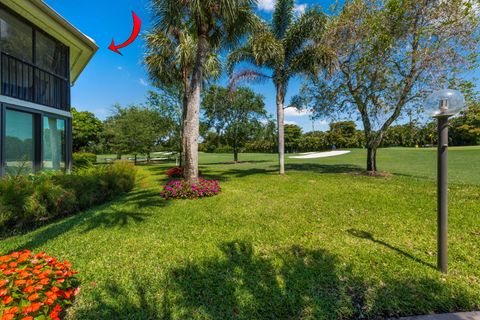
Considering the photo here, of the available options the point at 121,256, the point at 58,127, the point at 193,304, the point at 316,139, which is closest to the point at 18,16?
the point at 58,127

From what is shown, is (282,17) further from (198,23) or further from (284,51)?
(198,23)

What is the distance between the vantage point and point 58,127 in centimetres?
885

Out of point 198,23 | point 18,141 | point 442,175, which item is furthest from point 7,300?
point 18,141

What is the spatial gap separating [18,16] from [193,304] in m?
10.2

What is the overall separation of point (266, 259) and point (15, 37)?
10239 mm

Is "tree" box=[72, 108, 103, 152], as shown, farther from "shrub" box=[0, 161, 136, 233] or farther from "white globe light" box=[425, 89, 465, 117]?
"white globe light" box=[425, 89, 465, 117]

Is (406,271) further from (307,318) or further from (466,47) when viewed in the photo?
(466,47)

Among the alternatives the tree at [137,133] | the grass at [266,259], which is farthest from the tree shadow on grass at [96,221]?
the tree at [137,133]

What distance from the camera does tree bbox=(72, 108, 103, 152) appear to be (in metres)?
30.5

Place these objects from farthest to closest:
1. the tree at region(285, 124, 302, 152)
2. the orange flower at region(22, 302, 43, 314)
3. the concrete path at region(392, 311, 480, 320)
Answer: the tree at region(285, 124, 302, 152), the concrete path at region(392, 311, 480, 320), the orange flower at region(22, 302, 43, 314)

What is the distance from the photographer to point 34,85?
25.3 feet

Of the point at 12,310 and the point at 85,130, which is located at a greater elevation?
the point at 85,130

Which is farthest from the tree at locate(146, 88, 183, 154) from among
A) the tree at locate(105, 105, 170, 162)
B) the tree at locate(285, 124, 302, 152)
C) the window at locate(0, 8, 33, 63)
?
the tree at locate(285, 124, 302, 152)

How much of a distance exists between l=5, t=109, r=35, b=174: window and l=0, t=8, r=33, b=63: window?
1.99 m
